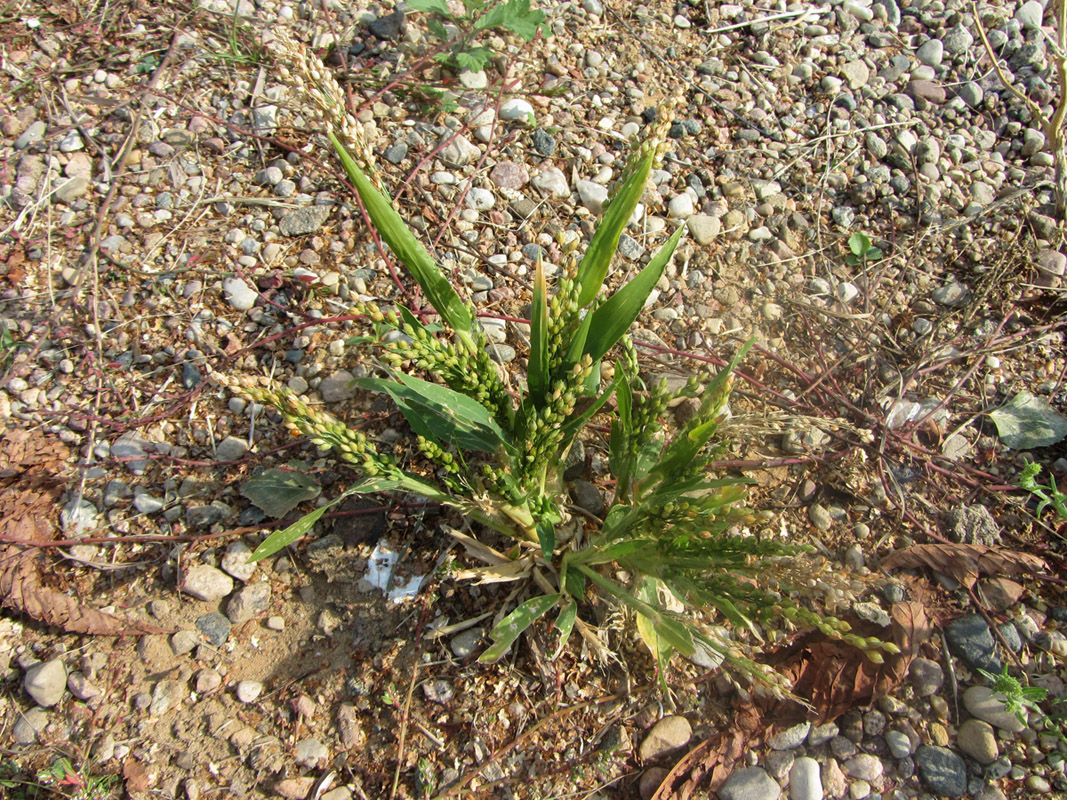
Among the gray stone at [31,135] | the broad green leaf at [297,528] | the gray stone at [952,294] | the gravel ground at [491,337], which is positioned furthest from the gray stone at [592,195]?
the gray stone at [31,135]

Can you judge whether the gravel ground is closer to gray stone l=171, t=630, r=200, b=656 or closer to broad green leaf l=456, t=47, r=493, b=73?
gray stone l=171, t=630, r=200, b=656

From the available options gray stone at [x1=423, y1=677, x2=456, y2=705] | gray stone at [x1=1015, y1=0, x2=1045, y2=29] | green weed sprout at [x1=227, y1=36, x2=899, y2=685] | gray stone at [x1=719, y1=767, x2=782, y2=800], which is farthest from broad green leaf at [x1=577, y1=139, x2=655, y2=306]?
gray stone at [x1=1015, y1=0, x2=1045, y2=29]

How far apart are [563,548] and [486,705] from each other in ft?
1.50

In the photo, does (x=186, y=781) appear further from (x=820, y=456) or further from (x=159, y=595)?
(x=820, y=456)

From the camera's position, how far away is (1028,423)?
2.27 metres

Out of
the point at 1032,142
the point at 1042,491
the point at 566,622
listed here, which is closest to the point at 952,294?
the point at 1042,491

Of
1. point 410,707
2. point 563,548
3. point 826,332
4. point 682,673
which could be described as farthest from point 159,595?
point 826,332

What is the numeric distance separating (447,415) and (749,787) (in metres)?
1.22

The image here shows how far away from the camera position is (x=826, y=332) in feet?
7.80

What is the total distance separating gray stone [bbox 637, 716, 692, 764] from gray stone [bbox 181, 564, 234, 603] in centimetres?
120

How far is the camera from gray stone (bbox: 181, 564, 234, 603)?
188cm

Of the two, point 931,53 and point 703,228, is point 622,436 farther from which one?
point 931,53

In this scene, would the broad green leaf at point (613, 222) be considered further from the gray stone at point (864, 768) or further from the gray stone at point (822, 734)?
the gray stone at point (864, 768)

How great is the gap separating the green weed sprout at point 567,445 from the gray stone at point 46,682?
2.94ft
